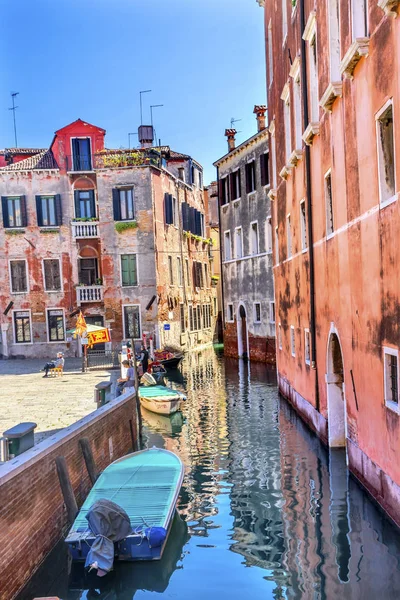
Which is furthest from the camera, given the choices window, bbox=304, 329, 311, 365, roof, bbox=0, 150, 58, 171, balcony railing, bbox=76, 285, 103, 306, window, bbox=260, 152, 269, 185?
roof, bbox=0, 150, 58, 171

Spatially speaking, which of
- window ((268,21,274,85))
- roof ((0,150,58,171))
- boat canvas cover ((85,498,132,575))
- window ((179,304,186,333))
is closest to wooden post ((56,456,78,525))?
boat canvas cover ((85,498,132,575))

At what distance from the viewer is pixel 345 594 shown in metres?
6.94

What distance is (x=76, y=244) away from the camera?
105 feet

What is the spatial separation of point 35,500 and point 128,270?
24467 millimetres

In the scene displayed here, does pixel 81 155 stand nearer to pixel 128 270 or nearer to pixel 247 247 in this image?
pixel 128 270

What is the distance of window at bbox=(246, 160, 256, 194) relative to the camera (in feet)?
96.5

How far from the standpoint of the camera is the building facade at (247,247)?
2844cm

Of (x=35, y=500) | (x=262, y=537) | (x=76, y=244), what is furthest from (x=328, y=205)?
(x=76, y=244)

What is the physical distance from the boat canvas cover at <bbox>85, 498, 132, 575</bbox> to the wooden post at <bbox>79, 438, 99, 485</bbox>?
6.79ft

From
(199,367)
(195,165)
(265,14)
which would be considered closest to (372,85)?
(265,14)

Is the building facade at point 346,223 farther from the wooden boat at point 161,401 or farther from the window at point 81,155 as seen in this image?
the window at point 81,155

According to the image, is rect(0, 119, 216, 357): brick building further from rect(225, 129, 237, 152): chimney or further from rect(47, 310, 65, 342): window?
rect(225, 129, 237, 152): chimney

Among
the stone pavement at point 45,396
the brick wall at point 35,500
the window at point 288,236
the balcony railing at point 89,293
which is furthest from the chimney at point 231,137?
the brick wall at point 35,500

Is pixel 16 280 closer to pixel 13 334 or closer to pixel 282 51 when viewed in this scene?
pixel 13 334
